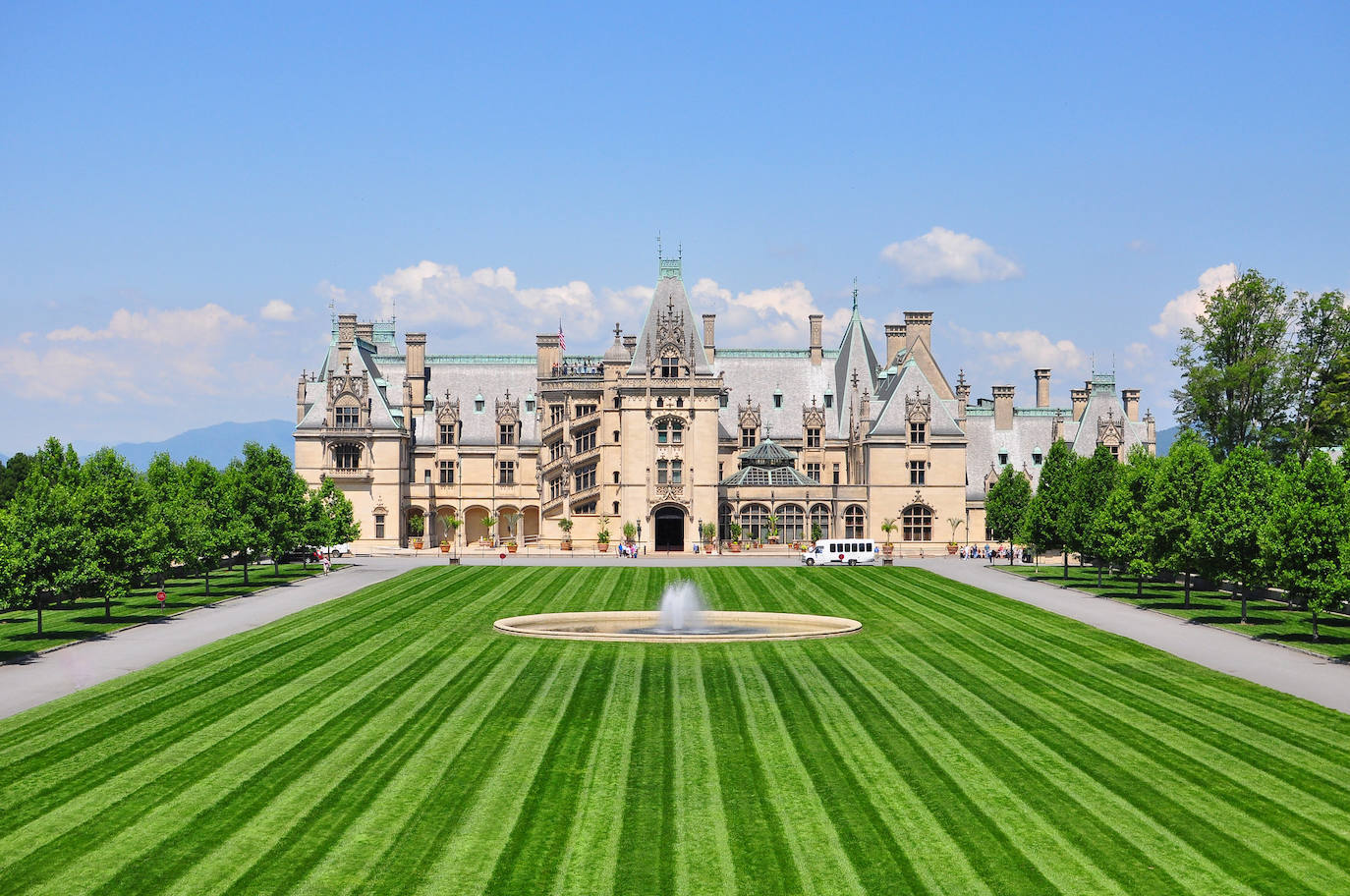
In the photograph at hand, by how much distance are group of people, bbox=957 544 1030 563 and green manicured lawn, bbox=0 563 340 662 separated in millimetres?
48875

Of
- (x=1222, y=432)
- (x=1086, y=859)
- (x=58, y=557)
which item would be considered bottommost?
(x=1086, y=859)

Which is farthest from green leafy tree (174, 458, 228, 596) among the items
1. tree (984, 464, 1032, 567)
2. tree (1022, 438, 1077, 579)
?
tree (984, 464, 1032, 567)

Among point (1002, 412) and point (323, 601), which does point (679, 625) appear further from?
point (1002, 412)

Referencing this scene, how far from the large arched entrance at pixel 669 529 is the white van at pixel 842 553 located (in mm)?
18516

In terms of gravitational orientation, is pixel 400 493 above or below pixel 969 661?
above

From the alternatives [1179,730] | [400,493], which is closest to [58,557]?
[1179,730]

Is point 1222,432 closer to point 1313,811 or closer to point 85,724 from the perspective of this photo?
point 1313,811

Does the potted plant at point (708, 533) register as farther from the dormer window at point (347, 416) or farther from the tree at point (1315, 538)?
the tree at point (1315, 538)

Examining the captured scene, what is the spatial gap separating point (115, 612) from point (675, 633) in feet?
86.9

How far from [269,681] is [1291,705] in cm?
→ 2939

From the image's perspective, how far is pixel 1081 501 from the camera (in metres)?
73.8

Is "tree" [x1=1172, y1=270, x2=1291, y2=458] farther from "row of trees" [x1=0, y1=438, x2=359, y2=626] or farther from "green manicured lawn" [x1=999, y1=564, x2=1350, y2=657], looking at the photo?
"row of trees" [x1=0, y1=438, x2=359, y2=626]

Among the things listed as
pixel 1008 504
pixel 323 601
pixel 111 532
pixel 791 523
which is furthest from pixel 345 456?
pixel 111 532

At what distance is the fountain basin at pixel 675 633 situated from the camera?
47.1m
